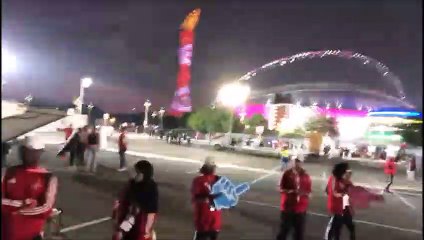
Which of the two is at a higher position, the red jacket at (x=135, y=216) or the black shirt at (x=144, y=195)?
the black shirt at (x=144, y=195)

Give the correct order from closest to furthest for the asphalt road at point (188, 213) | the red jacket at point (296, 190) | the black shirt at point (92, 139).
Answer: the red jacket at point (296, 190), the asphalt road at point (188, 213), the black shirt at point (92, 139)

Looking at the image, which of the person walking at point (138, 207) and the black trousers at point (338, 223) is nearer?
the person walking at point (138, 207)

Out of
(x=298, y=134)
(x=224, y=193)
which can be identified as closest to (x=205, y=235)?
(x=224, y=193)

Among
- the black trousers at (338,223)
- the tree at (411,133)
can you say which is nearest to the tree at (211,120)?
the black trousers at (338,223)

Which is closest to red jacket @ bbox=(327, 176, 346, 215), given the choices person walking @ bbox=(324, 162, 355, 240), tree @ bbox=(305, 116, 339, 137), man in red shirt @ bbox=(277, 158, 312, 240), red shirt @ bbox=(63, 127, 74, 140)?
person walking @ bbox=(324, 162, 355, 240)

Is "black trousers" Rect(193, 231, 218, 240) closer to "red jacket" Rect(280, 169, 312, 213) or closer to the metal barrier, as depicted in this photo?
"red jacket" Rect(280, 169, 312, 213)

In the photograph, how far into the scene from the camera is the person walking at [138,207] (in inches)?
143

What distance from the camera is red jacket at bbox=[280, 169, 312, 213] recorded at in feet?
19.2

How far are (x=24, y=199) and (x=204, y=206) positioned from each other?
2.01 metres

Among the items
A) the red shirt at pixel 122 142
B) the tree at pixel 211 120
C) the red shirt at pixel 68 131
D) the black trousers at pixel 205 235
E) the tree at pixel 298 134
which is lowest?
the black trousers at pixel 205 235

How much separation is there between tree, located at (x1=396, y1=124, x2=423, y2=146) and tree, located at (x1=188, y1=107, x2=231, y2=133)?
49685 mm

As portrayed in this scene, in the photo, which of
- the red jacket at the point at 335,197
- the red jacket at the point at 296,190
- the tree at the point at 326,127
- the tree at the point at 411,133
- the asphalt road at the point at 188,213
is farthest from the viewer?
the tree at the point at 326,127

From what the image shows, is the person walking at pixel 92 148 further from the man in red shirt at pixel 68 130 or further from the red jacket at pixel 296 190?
the red jacket at pixel 296 190

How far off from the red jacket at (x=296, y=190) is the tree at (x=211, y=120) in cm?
4832
